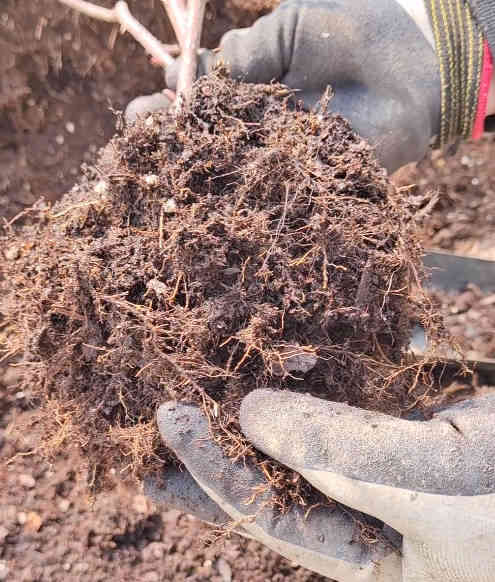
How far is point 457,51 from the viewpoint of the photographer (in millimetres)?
1517

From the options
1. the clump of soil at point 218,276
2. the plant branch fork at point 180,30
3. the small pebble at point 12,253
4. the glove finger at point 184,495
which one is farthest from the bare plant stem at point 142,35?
the glove finger at point 184,495

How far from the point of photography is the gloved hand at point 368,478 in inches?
37.4

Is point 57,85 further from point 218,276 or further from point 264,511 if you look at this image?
point 264,511

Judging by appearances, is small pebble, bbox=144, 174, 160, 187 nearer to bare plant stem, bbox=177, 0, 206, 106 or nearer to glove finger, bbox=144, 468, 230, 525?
bare plant stem, bbox=177, 0, 206, 106

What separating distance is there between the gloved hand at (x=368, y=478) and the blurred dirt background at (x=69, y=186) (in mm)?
485

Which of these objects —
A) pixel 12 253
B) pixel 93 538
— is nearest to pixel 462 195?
pixel 12 253

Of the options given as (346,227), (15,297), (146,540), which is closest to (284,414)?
(346,227)

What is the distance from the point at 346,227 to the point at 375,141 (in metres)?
0.59

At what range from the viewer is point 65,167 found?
2000mm

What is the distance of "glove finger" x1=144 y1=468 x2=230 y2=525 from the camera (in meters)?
1.21

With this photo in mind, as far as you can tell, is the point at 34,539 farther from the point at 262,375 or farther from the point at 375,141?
the point at 375,141

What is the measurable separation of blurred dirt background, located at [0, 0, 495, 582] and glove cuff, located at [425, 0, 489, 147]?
2.48ft

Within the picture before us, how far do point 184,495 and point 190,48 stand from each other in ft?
3.75

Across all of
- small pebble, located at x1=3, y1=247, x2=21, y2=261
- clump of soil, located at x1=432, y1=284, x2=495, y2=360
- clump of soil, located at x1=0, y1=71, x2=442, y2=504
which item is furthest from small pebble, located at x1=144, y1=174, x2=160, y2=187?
clump of soil, located at x1=432, y1=284, x2=495, y2=360
